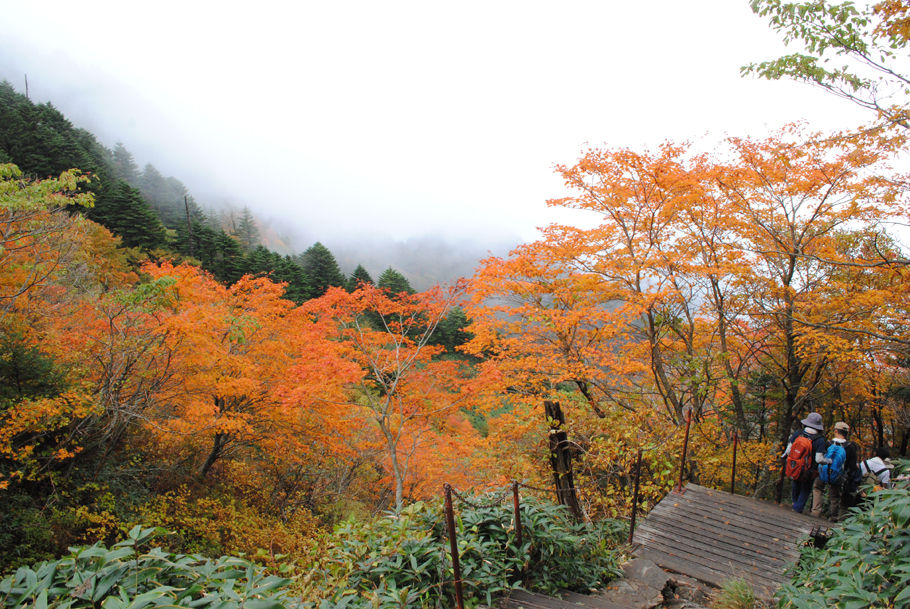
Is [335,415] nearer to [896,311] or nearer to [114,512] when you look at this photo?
[114,512]

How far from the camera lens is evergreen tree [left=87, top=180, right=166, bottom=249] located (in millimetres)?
24047

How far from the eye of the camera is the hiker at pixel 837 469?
518cm

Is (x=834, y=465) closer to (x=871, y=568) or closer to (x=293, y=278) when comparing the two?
(x=871, y=568)

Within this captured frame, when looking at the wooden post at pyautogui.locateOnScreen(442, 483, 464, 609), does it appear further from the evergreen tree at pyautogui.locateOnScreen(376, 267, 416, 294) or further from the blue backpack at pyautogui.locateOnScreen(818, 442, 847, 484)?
the evergreen tree at pyautogui.locateOnScreen(376, 267, 416, 294)

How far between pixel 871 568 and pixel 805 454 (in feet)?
11.6

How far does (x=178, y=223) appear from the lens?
34281 mm

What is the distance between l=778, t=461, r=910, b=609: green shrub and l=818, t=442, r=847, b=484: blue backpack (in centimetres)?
212

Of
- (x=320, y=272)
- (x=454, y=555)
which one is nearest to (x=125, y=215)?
(x=320, y=272)

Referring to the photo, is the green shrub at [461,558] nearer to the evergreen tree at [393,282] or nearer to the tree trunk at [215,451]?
the tree trunk at [215,451]

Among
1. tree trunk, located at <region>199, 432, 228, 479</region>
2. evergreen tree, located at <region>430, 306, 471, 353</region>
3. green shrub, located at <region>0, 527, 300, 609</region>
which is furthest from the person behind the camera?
evergreen tree, located at <region>430, 306, 471, 353</region>

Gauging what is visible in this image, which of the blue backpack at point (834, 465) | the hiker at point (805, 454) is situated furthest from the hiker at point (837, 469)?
the hiker at point (805, 454)

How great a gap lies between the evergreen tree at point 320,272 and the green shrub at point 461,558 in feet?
93.6

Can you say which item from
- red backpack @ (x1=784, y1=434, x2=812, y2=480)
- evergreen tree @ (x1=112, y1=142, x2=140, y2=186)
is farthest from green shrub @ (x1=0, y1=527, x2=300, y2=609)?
evergreen tree @ (x1=112, y1=142, x2=140, y2=186)

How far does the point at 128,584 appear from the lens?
Result: 6.17 ft
